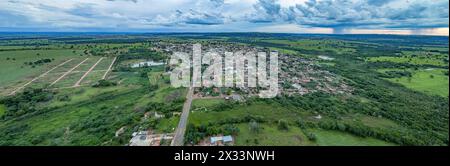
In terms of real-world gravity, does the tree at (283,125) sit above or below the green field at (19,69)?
below

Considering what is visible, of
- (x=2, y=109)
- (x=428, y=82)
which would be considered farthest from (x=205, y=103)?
(x=428, y=82)

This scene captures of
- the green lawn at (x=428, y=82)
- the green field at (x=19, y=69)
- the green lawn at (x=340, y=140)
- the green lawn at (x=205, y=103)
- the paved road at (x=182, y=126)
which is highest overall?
the green field at (x=19, y=69)

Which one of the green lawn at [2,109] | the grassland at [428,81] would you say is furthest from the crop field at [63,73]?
the grassland at [428,81]

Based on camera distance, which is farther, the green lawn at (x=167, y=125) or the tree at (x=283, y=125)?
the tree at (x=283, y=125)

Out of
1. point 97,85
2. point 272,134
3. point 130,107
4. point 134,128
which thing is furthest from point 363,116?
point 97,85

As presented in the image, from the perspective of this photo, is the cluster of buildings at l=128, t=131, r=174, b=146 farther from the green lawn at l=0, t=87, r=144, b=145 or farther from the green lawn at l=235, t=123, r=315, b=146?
the green lawn at l=235, t=123, r=315, b=146

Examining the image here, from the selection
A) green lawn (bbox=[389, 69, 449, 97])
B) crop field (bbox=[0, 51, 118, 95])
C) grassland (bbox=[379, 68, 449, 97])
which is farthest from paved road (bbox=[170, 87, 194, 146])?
green lawn (bbox=[389, 69, 449, 97])

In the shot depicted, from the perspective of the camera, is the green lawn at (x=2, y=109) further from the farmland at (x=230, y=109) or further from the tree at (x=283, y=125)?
the tree at (x=283, y=125)
